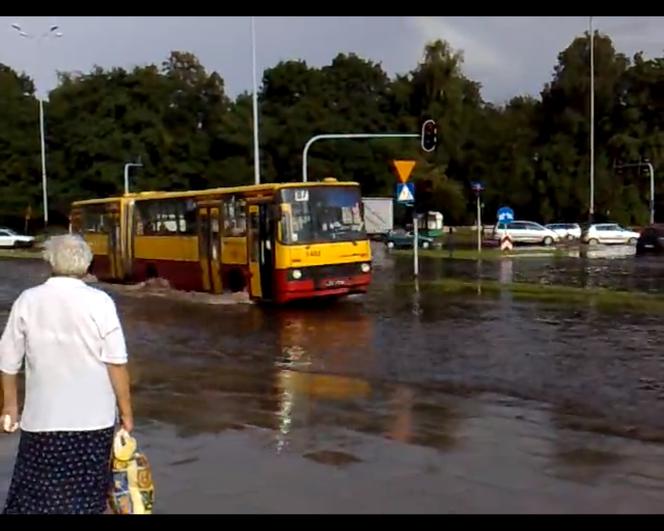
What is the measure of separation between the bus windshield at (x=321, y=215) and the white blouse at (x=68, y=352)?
16.9 metres

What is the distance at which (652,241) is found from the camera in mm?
49781

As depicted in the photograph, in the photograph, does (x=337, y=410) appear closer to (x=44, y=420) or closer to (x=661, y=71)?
(x=44, y=420)

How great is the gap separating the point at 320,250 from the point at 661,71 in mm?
64707

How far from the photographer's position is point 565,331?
707 inches

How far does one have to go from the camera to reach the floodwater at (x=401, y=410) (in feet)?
24.9

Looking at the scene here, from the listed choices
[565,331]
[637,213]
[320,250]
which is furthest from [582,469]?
[637,213]

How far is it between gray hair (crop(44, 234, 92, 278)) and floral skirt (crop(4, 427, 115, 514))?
0.83 metres

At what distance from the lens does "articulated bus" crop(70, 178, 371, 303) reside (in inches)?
890

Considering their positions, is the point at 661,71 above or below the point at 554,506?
above

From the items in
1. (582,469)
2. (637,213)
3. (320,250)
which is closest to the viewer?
(582,469)

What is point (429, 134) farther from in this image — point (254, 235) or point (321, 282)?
point (321, 282)

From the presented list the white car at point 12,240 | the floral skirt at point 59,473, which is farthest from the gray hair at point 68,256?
the white car at point 12,240

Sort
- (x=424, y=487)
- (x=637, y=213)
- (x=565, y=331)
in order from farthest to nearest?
(x=637, y=213), (x=565, y=331), (x=424, y=487)
